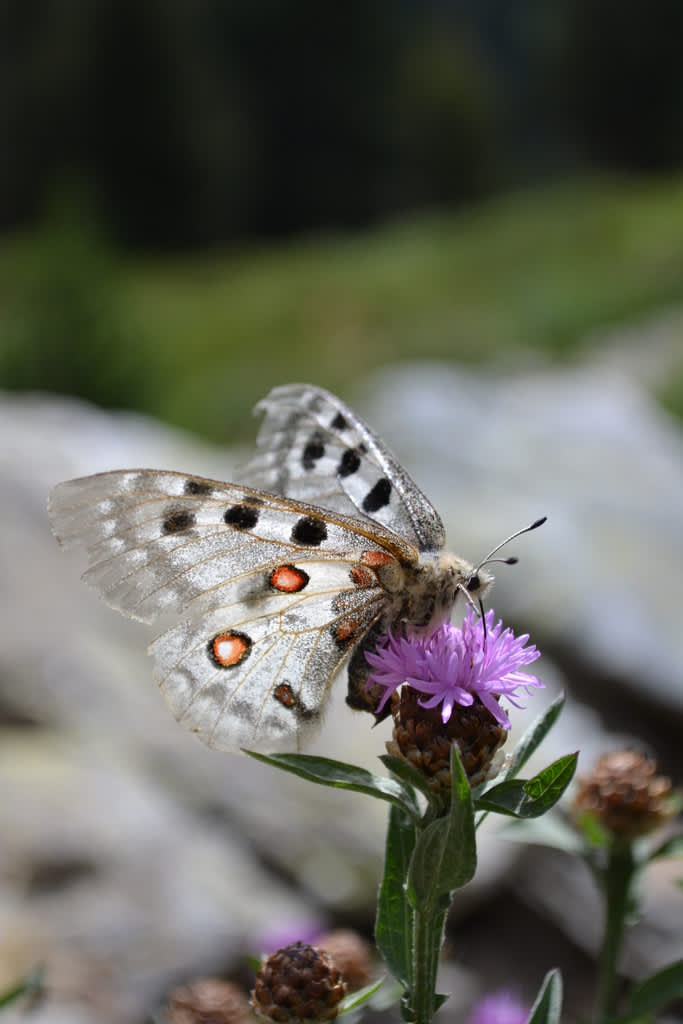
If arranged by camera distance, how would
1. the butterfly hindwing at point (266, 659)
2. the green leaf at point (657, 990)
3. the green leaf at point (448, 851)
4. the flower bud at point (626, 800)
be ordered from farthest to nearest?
the flower bud at point (626, 800) → the butterfly hindwing at point (266, 659) → the green leaf at point (657, 990) → the green leaf at point (448, 851)

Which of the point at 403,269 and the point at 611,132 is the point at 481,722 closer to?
the point at 403,269

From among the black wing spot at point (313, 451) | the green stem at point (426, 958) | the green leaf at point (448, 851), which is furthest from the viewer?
the black wing spot at point (313, 451)

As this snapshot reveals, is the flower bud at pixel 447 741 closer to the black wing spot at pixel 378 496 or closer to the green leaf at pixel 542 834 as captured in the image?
the green leaf at pixel 542 834

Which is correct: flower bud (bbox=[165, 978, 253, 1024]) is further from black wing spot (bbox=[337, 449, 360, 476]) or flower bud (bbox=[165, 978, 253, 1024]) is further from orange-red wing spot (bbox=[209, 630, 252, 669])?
black wing spot (bbox=[337, 449, 360, 476])

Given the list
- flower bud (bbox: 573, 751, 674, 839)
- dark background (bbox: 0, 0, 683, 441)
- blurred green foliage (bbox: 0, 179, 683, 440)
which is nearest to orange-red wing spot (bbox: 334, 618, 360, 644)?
flower bud (bbox: 573, 751, 674, 839)

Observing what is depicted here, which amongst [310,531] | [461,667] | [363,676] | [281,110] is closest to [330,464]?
[310,531]

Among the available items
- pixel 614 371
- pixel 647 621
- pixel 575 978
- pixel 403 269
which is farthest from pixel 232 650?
pixel 403 269

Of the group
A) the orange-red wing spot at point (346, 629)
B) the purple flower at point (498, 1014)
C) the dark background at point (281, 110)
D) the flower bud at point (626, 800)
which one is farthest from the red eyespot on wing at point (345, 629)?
the dark background at point (281, 110)
